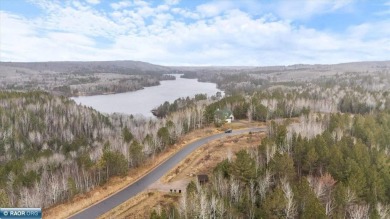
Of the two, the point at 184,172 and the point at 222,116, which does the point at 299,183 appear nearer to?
the point at 184,172

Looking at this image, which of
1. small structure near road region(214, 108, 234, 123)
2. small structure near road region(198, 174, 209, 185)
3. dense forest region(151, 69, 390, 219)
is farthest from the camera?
small structure near road region(214, 108, 234, 123)

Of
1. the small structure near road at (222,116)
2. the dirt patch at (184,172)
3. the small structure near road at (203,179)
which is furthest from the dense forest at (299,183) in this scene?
the small structure near road at (222,116)

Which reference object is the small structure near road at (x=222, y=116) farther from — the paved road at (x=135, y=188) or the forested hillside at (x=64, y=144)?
the paved road at (x=135, y=188)

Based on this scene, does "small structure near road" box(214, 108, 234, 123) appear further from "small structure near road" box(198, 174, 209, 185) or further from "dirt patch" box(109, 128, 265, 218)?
"small structure near road" box(198, 174, 209, 185)

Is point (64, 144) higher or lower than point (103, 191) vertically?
lower

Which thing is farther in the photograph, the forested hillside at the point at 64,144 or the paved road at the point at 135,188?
the forested hillside at the point at 64,144

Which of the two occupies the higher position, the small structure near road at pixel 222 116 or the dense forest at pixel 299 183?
the small structure near road at pixel 222 116

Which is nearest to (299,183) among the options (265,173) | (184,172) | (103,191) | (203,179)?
(265,173)

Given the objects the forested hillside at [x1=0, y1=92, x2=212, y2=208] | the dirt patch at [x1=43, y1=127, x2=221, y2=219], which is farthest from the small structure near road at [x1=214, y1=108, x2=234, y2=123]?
the dirt patch at [x1=43, y1=127, x2=221, y2=219]
